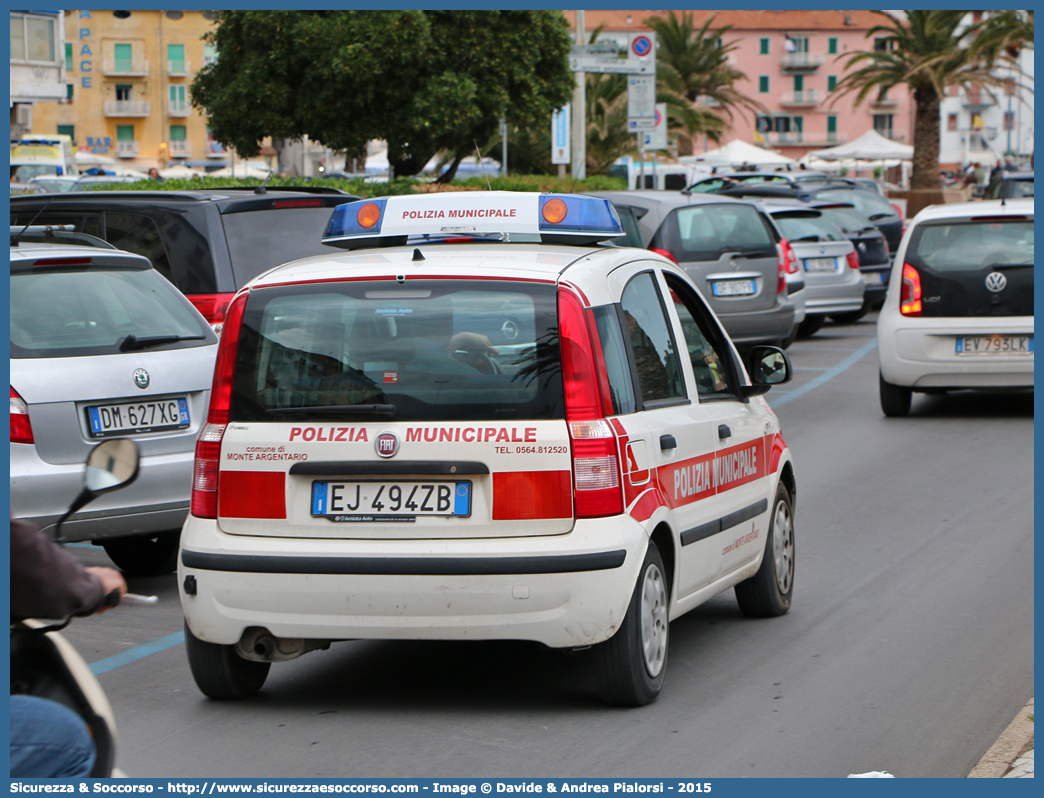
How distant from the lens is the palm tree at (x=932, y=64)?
4456cm

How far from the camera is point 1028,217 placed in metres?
13.1

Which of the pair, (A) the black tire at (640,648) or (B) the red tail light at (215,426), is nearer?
(A) the black tire at (640,648)

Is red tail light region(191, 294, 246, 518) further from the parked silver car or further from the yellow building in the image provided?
the yellow building

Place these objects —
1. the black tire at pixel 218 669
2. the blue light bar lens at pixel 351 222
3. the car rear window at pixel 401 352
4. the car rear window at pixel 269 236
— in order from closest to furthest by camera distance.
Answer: the car rear window at pixel 401 352 → the black tire at pixel 218 669 → the blue light bar lens at pixel 351 222 → the car rear window at pixel 269 236

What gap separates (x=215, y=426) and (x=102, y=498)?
69.4 inches

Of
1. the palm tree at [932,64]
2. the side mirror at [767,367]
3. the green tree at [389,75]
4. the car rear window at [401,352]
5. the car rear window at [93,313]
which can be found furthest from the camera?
the palm tree at [932,64]

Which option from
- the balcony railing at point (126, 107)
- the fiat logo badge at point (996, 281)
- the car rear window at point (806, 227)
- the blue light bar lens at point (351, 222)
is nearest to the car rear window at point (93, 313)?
the blue light bar lens at point (351, 222)

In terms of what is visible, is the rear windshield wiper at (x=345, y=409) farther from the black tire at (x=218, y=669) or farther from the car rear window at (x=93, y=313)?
the car rear window at (x=93, y=313)

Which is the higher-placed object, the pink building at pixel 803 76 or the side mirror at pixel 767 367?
the pink building at pixel 803 76

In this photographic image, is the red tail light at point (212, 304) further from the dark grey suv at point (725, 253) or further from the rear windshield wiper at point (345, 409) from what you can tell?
the dark grey suv at point (725, 253)

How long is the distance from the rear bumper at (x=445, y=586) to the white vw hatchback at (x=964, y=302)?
858cm

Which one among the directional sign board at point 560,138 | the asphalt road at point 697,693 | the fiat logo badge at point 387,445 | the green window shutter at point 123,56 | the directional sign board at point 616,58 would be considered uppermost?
the green window shutter at point 123,56

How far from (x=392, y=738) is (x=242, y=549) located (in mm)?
782

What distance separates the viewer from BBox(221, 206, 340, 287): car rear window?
9297 millimetres
